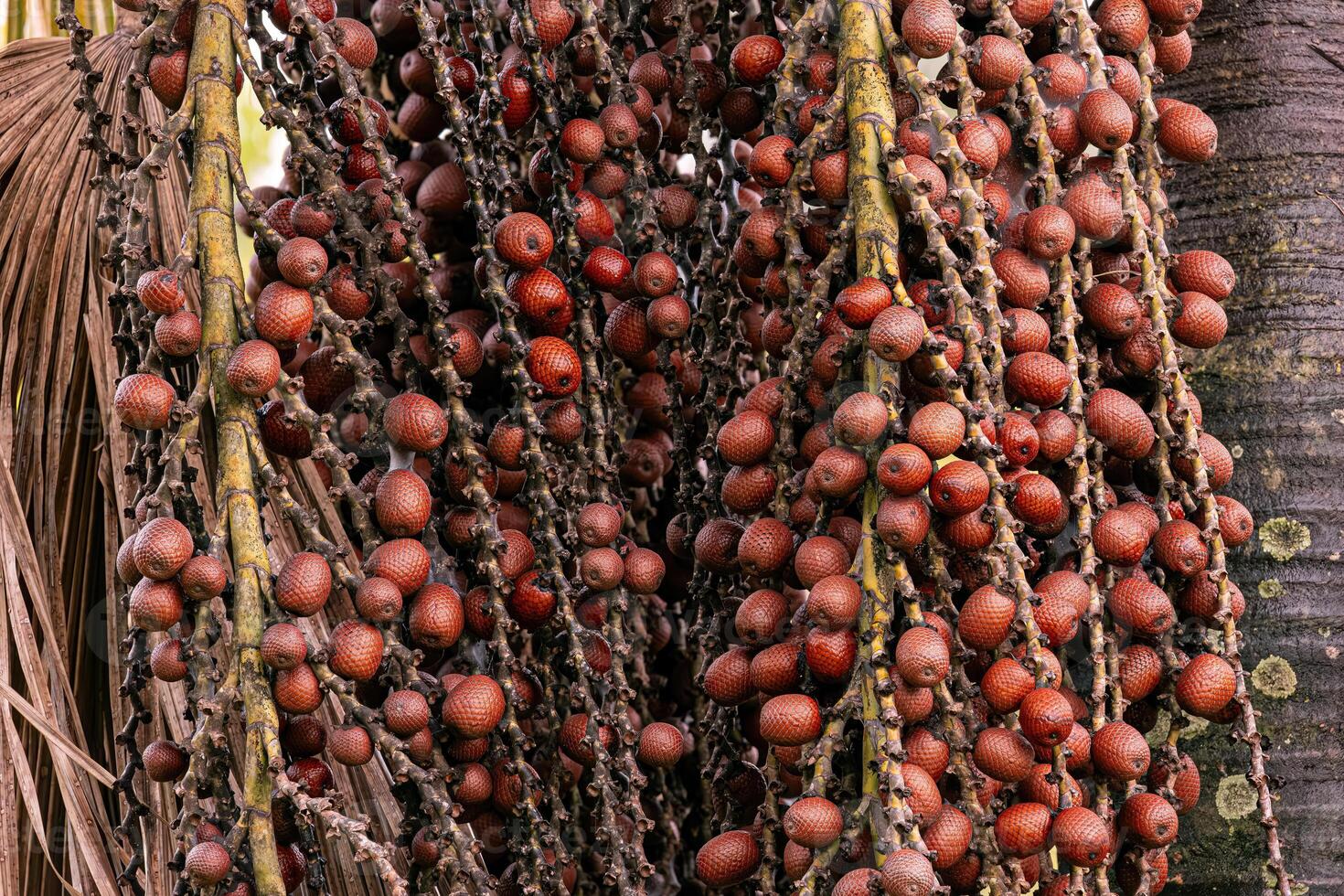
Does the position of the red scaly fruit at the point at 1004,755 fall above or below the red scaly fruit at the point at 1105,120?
below

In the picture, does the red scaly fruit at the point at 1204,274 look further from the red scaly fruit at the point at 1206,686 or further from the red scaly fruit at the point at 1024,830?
the red scaly fruit at the point at 1024,830

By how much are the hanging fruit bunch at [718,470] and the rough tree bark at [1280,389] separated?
0.38 meters

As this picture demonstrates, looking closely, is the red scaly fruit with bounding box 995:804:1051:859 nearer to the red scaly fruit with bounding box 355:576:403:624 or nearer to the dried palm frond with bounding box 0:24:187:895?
the red scaly fruit with bounding box 355:576:403:624

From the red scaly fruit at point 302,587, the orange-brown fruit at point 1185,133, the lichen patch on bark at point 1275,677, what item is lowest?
the lichen patch on bark at point 1275,677

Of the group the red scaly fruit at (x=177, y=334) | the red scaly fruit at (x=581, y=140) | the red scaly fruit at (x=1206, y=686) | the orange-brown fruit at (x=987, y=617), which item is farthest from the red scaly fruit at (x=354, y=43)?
the red scaly fruit at (x=1206, y=686)

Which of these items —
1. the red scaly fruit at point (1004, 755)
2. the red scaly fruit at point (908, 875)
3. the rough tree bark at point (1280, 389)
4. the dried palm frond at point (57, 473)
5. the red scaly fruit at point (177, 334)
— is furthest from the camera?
the rough tree bark at point (1280, 389)

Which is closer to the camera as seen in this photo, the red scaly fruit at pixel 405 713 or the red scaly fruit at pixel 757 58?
the red scaly fruit at pixel 405 713

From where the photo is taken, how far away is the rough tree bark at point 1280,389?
6.08ft

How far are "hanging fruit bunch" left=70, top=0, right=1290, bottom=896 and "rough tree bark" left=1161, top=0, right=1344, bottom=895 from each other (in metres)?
0.38

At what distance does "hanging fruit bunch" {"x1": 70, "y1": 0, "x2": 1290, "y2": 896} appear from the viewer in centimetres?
136

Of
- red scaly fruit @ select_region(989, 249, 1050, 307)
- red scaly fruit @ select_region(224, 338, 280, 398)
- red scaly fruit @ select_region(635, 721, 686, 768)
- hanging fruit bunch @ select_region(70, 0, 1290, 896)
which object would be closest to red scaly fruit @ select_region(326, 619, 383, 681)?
hanging fruit bunch @ select_region(70, 0, 1290, 896)

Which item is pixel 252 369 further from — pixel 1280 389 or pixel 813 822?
pixel 1280 389

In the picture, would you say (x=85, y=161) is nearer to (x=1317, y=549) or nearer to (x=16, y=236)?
(x=16, y=236)

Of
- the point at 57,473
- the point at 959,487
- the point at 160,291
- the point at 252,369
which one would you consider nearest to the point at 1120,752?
the point at 959,487
